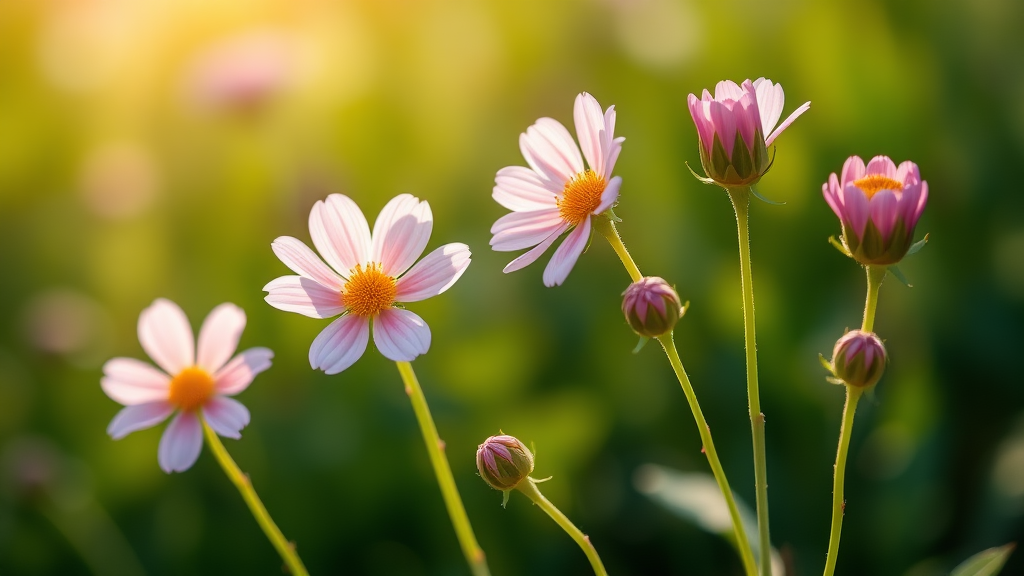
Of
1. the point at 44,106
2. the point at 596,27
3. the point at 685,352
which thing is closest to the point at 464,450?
the point at 685,352

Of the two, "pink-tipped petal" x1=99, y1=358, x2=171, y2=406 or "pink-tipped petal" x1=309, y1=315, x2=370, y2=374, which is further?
"pink-tipped petal" x1=99, y1=358, x2=171, y2=406

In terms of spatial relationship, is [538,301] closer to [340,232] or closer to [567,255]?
[340,232]

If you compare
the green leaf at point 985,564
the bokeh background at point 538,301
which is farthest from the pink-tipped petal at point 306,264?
the bokeh background at point 538,301

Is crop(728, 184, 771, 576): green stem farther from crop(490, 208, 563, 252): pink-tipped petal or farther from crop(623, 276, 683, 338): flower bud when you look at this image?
crop(490, 208, 563, 252): pink-tipped petal

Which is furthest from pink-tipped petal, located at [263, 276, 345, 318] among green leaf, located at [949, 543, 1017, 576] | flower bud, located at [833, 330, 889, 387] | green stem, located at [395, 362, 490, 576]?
green leaf, located at [949, 543, 1017, 576]

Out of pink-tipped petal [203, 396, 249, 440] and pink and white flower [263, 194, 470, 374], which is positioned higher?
pink and white flower [263, 194, 470, 374]

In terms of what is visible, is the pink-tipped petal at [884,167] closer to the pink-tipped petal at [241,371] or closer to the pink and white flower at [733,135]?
the pink and white flower at [733,135]
